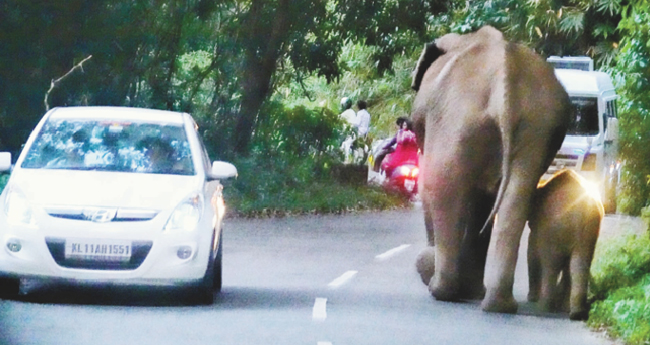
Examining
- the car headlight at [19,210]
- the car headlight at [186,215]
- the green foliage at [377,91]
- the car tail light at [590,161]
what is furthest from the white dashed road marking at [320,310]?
the green foliage at [377,91]

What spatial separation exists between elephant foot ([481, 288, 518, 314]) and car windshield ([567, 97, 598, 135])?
17.8 m

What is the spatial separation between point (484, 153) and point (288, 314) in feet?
6.94

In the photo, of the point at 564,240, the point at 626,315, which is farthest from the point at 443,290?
the point at 626,315

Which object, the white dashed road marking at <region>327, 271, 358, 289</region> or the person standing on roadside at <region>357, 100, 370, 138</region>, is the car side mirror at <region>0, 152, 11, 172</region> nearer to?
the white dashed road marking at <region>327, 271, 358, 289</region>

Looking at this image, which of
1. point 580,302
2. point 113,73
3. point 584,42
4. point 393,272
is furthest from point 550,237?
point 584,42

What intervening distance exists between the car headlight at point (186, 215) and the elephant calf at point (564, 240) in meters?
2.73

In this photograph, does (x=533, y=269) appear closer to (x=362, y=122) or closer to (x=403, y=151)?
(x=403, y=151)

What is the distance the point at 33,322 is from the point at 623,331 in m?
4.19

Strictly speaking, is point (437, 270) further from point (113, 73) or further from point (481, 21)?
point (481, 21)

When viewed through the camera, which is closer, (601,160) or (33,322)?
(33,322)

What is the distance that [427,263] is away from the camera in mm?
13492

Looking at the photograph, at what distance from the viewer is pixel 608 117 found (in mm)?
29719

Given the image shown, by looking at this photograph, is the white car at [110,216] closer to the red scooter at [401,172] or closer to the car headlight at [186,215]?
the car headlight at [186,215]

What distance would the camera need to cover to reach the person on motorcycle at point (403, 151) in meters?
30.8
